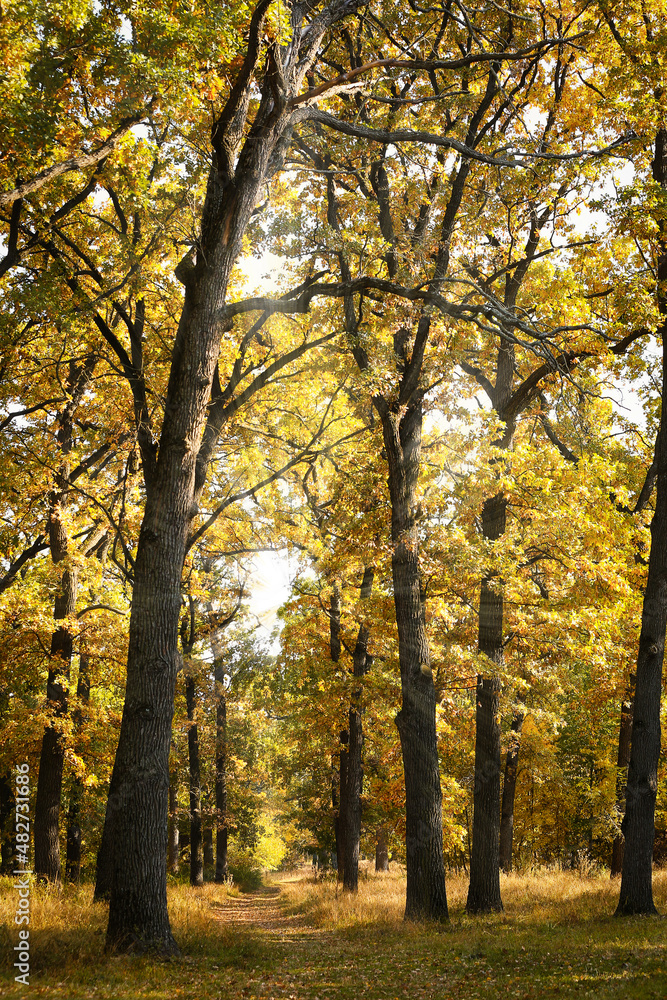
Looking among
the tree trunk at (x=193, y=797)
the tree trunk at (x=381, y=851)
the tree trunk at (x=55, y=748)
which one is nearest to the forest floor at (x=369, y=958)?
the tree trunk at (x=55, y=748)

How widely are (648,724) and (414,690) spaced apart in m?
3.85

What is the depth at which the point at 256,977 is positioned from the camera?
6391 millimetres

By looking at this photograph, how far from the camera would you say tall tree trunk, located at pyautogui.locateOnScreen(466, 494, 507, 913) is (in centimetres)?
1166

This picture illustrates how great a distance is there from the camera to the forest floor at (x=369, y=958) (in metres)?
5.41

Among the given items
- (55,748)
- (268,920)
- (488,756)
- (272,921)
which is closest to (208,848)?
(268,920)

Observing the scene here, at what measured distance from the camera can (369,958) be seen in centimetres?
771

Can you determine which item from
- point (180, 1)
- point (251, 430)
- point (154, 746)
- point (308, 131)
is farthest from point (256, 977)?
point (308, 131)

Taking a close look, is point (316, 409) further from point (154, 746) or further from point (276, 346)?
point (154, 746)

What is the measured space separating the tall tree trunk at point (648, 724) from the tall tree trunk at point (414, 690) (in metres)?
2.96

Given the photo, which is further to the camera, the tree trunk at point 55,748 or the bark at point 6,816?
the bark at point 6,816

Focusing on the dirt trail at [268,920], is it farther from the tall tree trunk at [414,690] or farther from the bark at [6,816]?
the bark at [6,816]

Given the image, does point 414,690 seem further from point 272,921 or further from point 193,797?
point 193,797

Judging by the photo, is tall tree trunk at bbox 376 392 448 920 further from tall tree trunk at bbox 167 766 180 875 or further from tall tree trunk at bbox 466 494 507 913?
tall tree trunk at bbox 167 766 180 875

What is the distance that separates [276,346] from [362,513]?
3.82 m
